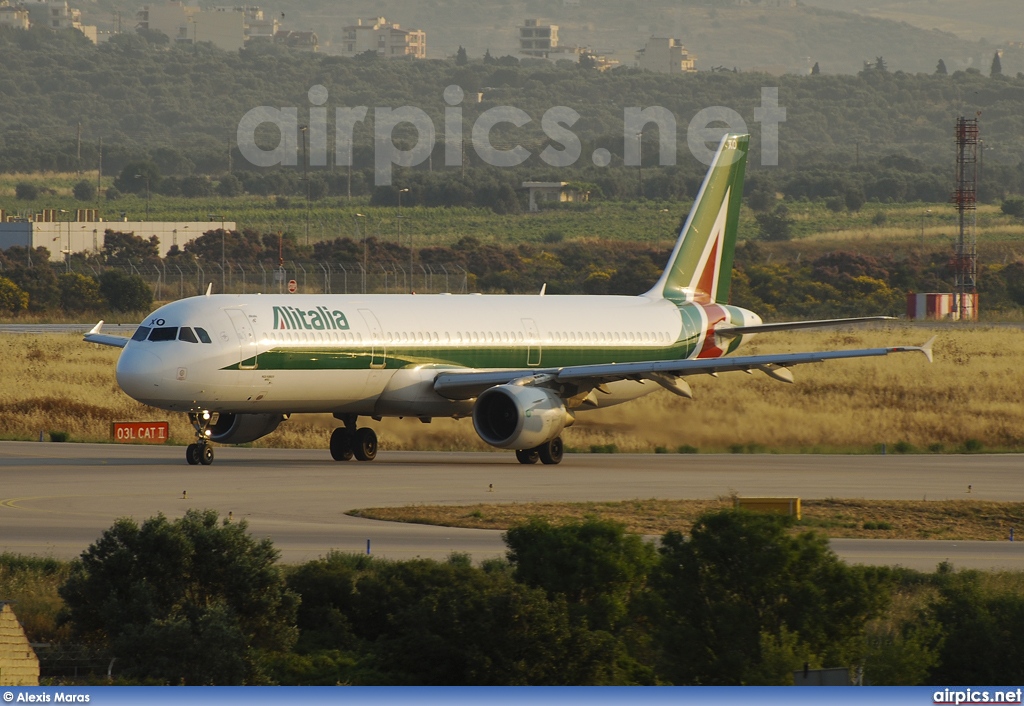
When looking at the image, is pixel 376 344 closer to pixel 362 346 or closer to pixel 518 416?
pixel 362 346

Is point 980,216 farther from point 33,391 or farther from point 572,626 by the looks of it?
point 572,626

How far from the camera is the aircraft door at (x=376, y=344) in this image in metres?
36.9

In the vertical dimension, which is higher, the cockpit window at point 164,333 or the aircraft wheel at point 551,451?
the cockpit window at point 164,333

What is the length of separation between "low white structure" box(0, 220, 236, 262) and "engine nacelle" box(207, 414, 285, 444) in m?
105

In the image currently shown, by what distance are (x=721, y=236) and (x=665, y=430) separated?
228 inches

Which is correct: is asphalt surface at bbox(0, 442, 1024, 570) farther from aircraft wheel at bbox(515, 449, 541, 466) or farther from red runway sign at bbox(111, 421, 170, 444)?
red runway sign at bbox(111, 421, 170, 444)

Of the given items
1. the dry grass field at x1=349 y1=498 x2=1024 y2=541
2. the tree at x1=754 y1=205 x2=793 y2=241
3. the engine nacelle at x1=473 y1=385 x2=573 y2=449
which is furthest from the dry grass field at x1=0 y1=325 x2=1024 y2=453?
the tree at x1=754 y1=205 x2=793 y2=241

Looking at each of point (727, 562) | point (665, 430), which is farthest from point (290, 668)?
point (665, 430)

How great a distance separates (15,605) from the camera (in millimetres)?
16781

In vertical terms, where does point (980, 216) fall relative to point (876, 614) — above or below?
above

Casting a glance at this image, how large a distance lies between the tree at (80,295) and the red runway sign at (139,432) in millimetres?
61791

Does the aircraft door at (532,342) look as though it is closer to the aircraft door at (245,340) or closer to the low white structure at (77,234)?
the aircraft door at (245,340)

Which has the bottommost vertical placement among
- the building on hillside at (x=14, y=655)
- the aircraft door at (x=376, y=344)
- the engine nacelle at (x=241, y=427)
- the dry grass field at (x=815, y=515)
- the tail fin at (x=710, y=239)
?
the dry grass field at (x=815, y=515)

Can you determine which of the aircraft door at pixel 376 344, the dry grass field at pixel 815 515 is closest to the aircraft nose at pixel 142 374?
the aircraft door at pixel 376 344
